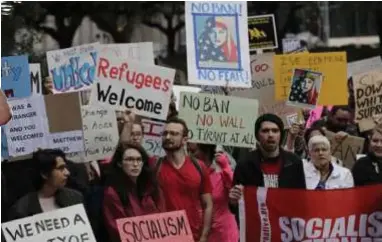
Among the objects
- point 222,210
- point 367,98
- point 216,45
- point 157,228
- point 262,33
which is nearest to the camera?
point 157,228

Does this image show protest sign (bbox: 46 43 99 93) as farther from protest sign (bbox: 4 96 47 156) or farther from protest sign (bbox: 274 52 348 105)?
protest sign (bbox: 274 52 348 105)

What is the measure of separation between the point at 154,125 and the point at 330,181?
2.30 m

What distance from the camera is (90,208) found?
287 inches

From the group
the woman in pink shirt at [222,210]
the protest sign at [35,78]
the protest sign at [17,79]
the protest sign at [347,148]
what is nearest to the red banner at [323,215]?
the woman in pink shirt at [222,210]

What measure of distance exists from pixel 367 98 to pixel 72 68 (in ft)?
8.74

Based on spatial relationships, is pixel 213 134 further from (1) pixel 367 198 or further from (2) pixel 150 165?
(1) pixel 367 198

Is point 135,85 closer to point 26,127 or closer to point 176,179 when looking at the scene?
point 26,127

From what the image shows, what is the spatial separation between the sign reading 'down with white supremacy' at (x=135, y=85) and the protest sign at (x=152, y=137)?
0.38 metres

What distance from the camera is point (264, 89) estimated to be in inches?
403

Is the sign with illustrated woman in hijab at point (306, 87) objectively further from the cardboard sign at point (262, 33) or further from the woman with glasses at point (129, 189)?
the woman with glasses at point (129, 189)

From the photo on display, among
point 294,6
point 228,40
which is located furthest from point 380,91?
point 294,6

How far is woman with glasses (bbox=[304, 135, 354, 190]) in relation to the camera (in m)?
7.29

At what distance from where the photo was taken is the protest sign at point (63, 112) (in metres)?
8.61

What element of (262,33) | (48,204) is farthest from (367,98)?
(48,204)
